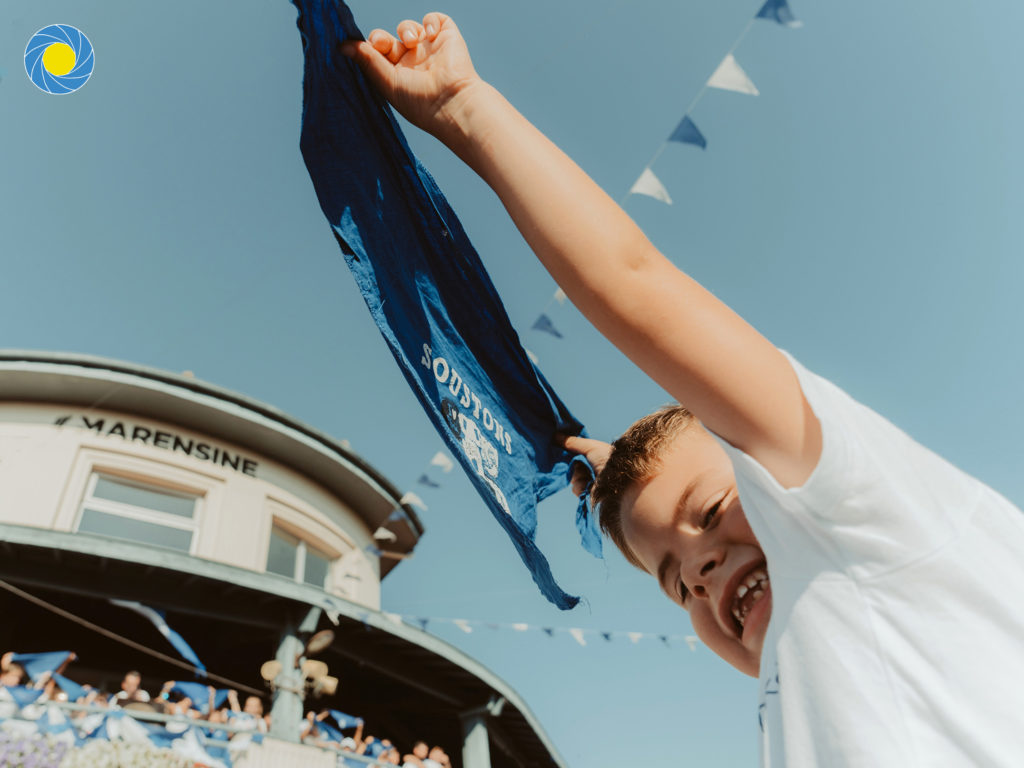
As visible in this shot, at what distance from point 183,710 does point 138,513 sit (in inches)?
172

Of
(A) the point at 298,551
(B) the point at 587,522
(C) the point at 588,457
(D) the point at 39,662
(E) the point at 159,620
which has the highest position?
(A) the point at 298,551

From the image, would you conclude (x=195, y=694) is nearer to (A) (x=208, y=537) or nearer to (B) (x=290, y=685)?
(B) (x=290, y=685)

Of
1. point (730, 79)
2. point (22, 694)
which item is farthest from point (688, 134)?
point (22, 694)

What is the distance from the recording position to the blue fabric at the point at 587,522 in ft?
8.06

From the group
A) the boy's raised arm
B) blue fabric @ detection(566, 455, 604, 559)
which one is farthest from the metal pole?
the boy's raised arm

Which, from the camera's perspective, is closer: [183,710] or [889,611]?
[889,611]

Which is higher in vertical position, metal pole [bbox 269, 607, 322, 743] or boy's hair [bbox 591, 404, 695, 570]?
metal pole [bbox 269, 607, 322, 743]

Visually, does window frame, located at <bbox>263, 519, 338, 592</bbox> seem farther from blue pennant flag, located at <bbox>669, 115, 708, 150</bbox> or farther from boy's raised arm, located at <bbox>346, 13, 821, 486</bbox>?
boy's raised arm, located at <bbox>346, 13, 821, 486</bbox>

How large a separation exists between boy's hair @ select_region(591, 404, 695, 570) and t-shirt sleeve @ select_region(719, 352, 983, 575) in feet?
1.84

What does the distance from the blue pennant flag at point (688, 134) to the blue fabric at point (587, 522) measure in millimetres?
1884

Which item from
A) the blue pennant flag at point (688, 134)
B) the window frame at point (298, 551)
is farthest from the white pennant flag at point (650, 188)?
the window frame at point (298, 551)

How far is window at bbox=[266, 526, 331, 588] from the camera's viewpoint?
622 inches

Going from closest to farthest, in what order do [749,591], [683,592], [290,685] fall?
[749,591] < [683,592] < [290,685]

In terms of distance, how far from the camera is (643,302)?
1.05 meters
